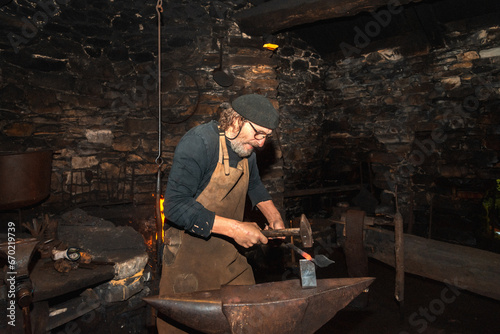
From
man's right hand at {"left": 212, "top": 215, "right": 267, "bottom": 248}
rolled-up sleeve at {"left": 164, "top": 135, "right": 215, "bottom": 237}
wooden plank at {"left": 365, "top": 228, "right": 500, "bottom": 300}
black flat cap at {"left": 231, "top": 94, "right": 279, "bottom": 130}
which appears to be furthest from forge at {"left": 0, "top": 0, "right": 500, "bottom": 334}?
black flat cap at {"left": 231, "top": 94, "right": 279, "bottom": 130}

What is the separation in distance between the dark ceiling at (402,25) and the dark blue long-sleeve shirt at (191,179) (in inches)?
121

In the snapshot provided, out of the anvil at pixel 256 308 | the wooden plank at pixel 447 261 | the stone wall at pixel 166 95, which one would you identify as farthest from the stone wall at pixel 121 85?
the anvil at pixel 256 308

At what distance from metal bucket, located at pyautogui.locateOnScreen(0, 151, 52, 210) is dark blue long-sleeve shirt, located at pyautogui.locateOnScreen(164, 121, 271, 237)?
2.41 m

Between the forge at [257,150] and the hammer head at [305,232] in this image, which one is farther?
the forge at [257,150]

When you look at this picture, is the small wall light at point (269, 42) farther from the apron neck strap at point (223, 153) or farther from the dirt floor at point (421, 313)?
the dirt floor at point (421, 313)

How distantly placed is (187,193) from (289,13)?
343 centimetres

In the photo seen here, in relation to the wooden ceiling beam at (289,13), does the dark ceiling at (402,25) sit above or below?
above

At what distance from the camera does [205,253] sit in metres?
2.32

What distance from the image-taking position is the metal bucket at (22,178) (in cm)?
339

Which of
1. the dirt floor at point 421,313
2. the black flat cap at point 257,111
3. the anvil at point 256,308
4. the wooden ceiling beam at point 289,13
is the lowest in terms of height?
the dirt floor at point 421,313

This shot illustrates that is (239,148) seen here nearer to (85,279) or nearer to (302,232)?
(302,232)

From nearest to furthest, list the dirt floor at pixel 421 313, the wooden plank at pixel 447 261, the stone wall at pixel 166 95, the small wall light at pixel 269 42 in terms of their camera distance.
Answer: the wooden plank at pixel 447 261 → the dirt floor at pixel 421 313 → the stone wall at pixel 166 95 → the small wall light at pixel 269 42

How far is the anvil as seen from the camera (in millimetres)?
1733

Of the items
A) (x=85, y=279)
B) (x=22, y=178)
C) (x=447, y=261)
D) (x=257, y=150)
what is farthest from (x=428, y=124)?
(x=22, y=178)
